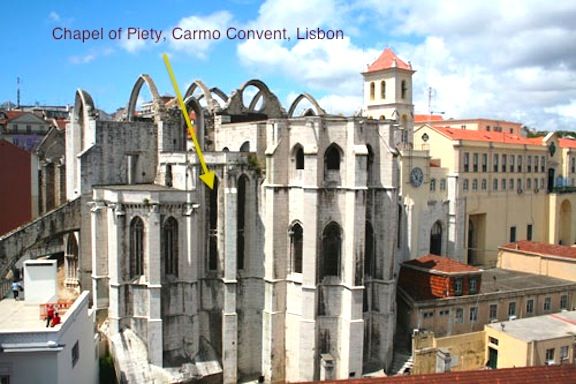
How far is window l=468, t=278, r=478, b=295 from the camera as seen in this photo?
33.4 metres

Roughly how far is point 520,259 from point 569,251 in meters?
3.64

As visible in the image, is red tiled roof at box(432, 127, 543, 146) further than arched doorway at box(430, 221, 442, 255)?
Yes

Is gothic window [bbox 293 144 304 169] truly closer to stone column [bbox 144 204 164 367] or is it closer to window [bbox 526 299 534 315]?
stone column [bbox 144 204 164 367]

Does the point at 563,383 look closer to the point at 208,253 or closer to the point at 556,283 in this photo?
the point at 208,253

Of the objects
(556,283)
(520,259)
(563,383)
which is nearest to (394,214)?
(563,383)

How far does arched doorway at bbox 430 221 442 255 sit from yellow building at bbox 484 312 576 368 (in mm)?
12027

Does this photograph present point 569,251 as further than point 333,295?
Yes

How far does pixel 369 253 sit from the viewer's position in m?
30.0

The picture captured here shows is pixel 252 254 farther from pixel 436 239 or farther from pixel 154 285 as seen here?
pixel 436 239

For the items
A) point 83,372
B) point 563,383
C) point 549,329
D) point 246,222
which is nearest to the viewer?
point 563,383

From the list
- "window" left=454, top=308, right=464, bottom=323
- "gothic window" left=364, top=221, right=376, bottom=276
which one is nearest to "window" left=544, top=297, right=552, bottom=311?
"window" left=454, top=308, right=464, bottom=323

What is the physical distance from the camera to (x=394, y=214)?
97.3ft

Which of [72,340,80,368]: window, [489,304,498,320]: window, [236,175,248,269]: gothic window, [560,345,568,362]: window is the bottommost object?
[560,345,568,362]: window

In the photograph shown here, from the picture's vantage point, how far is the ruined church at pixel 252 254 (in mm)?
27656
